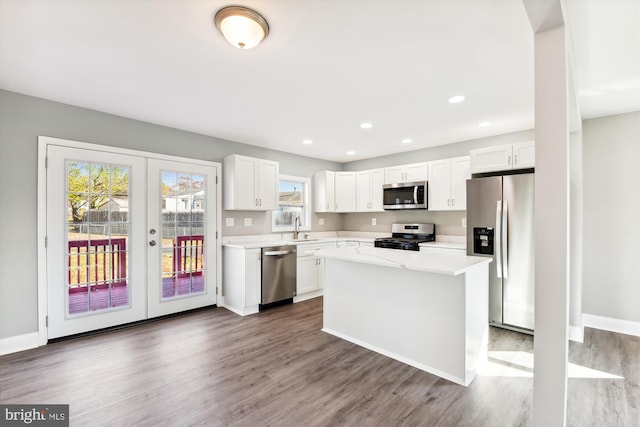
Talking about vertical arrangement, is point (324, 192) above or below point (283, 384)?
above

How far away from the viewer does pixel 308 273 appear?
4.68 m

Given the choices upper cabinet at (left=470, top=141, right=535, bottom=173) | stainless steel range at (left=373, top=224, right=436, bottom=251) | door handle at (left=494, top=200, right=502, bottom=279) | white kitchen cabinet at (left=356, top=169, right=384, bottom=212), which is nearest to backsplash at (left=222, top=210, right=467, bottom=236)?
stainless steel range at (left=373, top=224, right=436, bottom=251)

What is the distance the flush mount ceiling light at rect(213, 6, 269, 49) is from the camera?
169 centimetres

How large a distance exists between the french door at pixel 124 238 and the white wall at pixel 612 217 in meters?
4.89

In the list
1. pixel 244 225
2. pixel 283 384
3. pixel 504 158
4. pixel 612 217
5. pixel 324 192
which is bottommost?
pixel 283 384

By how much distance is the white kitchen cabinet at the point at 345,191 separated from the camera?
5.72 metres

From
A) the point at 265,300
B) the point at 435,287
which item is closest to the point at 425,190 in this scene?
the point at 435,287

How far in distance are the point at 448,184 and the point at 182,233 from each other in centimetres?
395

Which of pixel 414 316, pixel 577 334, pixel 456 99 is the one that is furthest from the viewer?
pixel 577 334

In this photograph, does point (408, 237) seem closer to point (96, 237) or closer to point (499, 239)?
point (499, 239)

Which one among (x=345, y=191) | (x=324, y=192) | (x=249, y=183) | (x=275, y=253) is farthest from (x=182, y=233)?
(x=345, y=191)

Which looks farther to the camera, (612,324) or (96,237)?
(612,324)

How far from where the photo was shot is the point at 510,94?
2.85 metres

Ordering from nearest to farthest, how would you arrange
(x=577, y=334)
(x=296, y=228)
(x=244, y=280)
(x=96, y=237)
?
(x=577, y=334) → (x=96, y=237) → (x=244, y=280) → (x=296, y=228)
